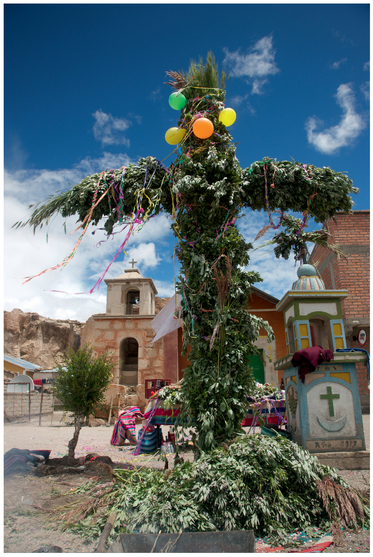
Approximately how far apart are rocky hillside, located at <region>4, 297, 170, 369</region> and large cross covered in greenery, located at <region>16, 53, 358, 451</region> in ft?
67.4

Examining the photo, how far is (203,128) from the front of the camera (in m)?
4.76

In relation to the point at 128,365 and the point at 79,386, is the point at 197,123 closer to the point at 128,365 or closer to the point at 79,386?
the point at 79,386

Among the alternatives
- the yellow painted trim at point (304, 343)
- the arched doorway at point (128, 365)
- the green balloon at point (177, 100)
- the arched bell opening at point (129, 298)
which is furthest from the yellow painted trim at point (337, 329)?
the arched bell opening at point (129, 298)

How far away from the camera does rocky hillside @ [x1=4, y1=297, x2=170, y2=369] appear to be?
26.7 m

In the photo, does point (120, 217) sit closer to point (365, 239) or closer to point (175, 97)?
point (175, 97)

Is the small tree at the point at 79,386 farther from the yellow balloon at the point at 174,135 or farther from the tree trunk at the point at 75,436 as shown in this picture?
the yellow balloon at the point at 174,135

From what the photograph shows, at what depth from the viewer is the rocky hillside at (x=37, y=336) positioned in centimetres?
2667

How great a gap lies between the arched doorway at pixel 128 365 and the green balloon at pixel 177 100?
941 cm

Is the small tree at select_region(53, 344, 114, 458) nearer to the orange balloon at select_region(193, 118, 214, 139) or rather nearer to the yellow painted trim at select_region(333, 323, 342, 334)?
the orange balloon at select_region(193, 118, 214, 139)

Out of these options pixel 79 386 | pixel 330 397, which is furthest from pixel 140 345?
pixel 330 397

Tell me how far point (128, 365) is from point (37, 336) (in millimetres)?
15140

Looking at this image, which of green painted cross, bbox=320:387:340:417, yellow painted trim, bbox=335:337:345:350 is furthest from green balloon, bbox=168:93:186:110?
green painted cross, bbox=320:387:340:417

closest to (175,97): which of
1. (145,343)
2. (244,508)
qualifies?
(244,508)

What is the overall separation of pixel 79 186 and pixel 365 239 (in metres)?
11.2
